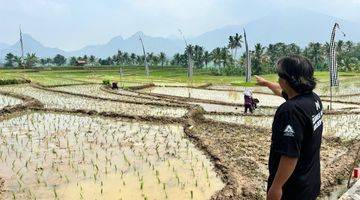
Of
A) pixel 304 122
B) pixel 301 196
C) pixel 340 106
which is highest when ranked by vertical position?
pixel 304 122

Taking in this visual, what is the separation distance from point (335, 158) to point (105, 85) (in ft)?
69.9

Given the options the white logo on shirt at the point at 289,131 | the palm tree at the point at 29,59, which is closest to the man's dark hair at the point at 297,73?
the white logo on shirt at the point at 289,131

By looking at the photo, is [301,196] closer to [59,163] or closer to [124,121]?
[59,163]

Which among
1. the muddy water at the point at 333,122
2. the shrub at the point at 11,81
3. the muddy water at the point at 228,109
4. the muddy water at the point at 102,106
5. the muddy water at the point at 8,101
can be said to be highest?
the shrub at the point at 11,81

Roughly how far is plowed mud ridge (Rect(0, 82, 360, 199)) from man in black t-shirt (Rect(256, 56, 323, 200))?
376 cm

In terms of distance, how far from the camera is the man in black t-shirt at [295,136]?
2672 millimetres

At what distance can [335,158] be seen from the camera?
938cm

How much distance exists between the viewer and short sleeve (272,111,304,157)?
8.70 feet

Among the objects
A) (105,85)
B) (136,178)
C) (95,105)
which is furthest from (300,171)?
(105,85)

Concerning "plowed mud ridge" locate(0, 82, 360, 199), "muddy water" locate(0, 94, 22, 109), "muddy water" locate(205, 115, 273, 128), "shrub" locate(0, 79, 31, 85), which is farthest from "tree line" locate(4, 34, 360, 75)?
"plowed mud ridge" locate(0, 82, 360, 199)

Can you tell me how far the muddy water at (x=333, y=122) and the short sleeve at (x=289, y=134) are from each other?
393 inches

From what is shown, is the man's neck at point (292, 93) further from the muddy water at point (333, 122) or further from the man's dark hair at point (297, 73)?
the muddy water at point (333, 122)

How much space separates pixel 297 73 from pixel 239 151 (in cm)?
694

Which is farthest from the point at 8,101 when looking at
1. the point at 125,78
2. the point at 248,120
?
the point at 125,78
